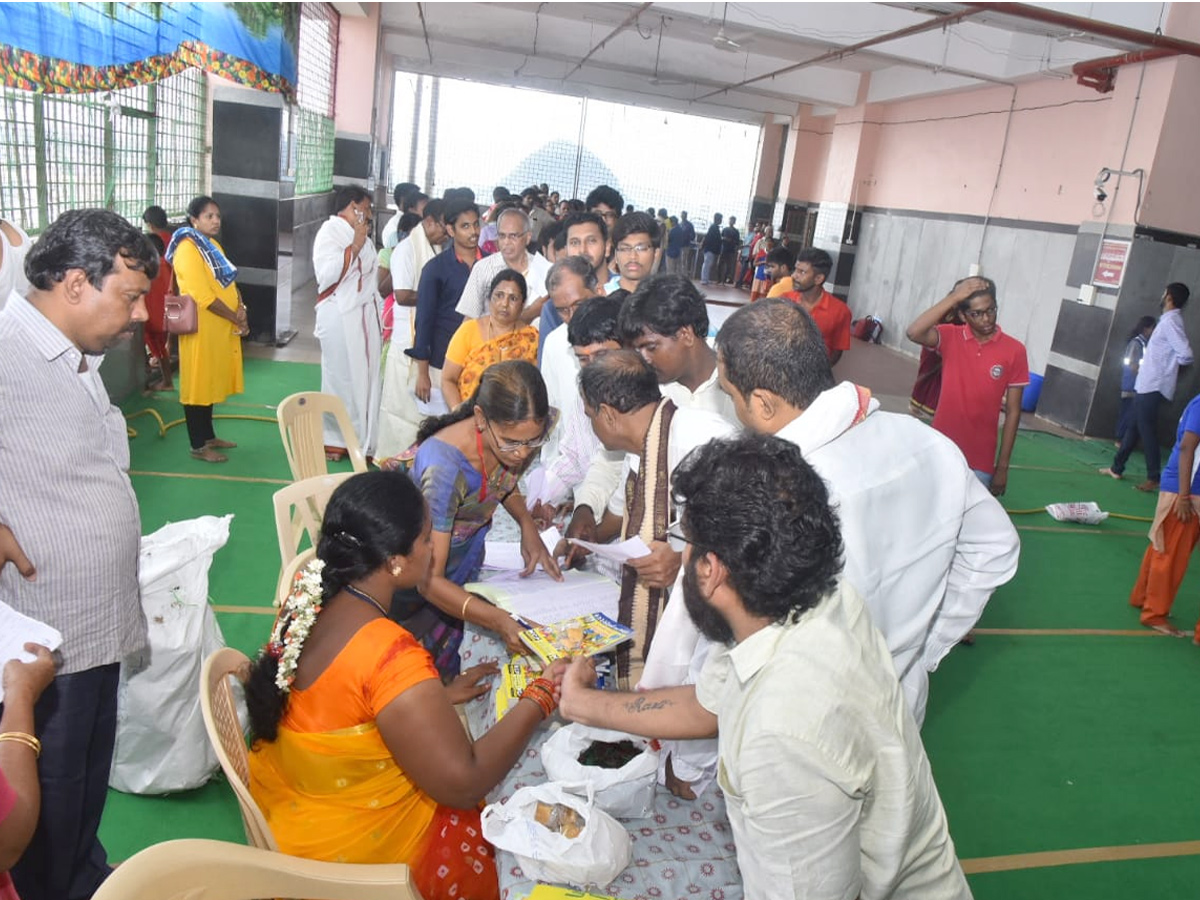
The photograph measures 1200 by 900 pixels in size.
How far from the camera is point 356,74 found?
14336mm

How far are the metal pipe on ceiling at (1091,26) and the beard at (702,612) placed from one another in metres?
8.63

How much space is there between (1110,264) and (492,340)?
8.27 m

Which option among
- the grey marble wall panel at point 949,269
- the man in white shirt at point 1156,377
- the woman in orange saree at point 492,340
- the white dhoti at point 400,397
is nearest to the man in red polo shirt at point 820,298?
the woman in orange saree at point 492,340

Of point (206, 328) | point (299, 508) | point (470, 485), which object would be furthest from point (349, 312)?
point (470, 485)

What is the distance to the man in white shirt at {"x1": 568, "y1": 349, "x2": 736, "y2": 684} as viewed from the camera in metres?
2.00

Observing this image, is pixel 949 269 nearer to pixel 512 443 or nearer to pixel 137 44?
pixel 137 44

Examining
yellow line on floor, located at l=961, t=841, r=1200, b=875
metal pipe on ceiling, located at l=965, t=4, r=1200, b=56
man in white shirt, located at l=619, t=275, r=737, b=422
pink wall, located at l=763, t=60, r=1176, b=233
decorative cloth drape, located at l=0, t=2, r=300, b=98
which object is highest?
metal pipe on ceiling, located at l=965, t=4, r=1200, b=56

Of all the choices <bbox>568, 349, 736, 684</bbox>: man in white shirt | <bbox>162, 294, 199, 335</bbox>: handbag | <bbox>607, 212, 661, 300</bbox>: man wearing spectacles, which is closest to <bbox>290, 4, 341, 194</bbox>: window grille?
<bbox>162, 294, 199, 335</bbox>: handbag

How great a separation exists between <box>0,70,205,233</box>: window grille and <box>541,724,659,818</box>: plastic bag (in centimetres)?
485

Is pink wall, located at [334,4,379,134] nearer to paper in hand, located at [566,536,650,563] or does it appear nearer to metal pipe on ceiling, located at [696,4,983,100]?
metal pipe on ceiling, located at [696,4,983,100]

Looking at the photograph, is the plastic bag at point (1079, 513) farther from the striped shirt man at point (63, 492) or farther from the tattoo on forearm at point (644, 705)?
the striped shirt man at point (63, 492)

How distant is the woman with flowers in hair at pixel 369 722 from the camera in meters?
1.58

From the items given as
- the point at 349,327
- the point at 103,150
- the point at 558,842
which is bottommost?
the point at 558,842

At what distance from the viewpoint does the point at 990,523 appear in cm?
212
